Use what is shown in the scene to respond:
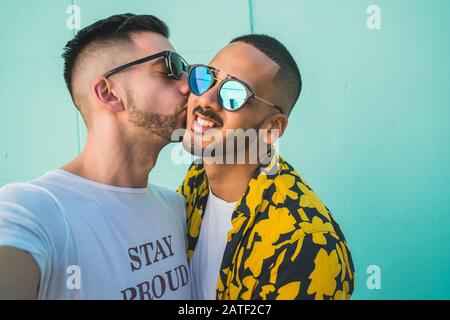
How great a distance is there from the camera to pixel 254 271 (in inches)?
53.5

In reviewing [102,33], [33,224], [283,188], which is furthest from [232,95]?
[33,224]

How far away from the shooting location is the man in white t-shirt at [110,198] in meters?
1.10

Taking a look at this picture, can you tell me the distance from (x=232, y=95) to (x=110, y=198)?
59 cm

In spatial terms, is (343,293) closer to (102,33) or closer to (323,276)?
(323,276)

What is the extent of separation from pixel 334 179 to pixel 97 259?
69.3 inches

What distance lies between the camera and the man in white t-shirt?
Answer: 110 cm

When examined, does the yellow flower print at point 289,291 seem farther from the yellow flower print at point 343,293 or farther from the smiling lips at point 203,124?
the smiling lips at point 203,124

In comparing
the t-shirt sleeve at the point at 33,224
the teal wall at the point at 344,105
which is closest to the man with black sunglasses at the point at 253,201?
the t-shirt sleeve at the point at 33,224

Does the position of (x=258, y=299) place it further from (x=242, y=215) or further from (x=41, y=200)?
(x=41, y=200)

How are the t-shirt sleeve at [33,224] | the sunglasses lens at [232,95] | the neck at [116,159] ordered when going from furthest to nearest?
the sunglasses lens at [232,95] → the neck at [116,159] → the t-shirt sleeve at [33,224]

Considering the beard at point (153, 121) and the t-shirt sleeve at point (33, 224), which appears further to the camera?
the beard at point (153, 121)

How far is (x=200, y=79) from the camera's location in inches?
61.6

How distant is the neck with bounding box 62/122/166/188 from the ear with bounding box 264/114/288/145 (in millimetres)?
445

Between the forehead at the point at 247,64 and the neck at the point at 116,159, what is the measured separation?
0.40 m
